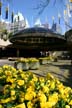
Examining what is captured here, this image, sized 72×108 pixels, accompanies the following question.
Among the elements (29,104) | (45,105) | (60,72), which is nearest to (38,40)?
(60,72)

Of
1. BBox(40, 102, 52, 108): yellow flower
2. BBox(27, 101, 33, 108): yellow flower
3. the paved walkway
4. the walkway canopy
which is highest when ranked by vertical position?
BBox(40, 102, 52, 108): yellow flower

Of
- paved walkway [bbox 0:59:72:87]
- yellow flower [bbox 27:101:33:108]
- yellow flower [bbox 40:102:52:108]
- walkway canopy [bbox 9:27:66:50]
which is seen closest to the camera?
yellow flower [bbox 40:102:52:108]

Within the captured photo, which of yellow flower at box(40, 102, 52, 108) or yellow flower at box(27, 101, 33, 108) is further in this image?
yellow flower at box(27, 101, 33, 108)

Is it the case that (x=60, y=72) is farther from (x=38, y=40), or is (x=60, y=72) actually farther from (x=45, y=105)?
(x=38, y=40)

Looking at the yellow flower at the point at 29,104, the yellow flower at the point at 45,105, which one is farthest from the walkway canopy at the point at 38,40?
the yellow flower at the point at 45,105

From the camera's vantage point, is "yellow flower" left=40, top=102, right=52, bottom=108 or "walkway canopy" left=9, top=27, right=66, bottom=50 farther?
"walkway canopy" left=9, top=27, right=66, bottom=50

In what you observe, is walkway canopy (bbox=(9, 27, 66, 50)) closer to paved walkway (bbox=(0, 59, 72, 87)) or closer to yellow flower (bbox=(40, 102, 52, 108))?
paved walkway (bbox=(0, 59, 72, 87))

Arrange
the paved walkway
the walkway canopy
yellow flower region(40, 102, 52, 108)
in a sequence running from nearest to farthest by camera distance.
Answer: yellow flower region(40, 102, 52, 108), the paved walkway, the walkway canopy

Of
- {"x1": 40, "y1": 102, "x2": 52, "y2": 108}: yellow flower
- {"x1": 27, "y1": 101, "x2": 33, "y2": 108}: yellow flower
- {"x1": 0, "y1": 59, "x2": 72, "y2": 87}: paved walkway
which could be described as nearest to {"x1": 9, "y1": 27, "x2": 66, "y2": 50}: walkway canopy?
{"x1": 0, "y1": 59, "x2": 72, "y2": 87}: paved walkway

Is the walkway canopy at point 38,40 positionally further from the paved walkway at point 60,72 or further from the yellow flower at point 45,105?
the yellow flower at point 45,105

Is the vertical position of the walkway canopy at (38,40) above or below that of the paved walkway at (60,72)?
below

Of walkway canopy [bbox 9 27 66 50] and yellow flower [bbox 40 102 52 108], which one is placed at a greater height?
yellow flower [bbox 40 102 52 108]

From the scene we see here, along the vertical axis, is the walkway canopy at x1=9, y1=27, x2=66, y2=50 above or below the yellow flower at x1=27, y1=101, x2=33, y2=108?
below

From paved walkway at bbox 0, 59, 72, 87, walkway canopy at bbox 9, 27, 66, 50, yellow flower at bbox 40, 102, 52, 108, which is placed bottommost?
walkway canopy at bbox 9, 27, 66, 50
